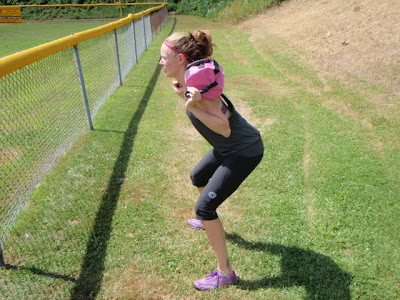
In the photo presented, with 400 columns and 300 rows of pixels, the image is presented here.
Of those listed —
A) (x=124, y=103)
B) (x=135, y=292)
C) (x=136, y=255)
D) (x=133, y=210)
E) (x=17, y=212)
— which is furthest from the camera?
(x=124, y=103)

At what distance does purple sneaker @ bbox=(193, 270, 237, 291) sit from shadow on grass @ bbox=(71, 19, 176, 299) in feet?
2.56

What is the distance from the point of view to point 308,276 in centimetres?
295

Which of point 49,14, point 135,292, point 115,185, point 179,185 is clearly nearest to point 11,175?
point 115,185

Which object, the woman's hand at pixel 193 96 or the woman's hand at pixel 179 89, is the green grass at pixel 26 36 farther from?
the woman's hand at pixel 193 96

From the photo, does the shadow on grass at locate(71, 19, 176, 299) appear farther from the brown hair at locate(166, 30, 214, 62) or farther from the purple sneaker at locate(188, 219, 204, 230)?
the brown hair at locate(166, 30, 214, 62)

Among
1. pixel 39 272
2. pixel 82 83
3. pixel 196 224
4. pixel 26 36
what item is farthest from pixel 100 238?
pixel 26 36

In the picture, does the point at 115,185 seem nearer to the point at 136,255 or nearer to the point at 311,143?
the point at 136,255

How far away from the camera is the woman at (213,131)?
7.54 feet

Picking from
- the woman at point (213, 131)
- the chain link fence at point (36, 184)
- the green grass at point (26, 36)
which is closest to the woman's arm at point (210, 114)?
the woman at point (213, 131)

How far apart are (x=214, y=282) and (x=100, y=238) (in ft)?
3.85

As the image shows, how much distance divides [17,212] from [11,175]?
2.76 ft

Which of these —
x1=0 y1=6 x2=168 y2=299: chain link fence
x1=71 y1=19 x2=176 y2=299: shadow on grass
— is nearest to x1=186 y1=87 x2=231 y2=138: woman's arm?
x1=71 y1=19 x2=176 y2=299: shadow on grass

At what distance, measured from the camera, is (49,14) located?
34500 mm

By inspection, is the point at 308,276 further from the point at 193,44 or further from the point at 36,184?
the point at 36,184
